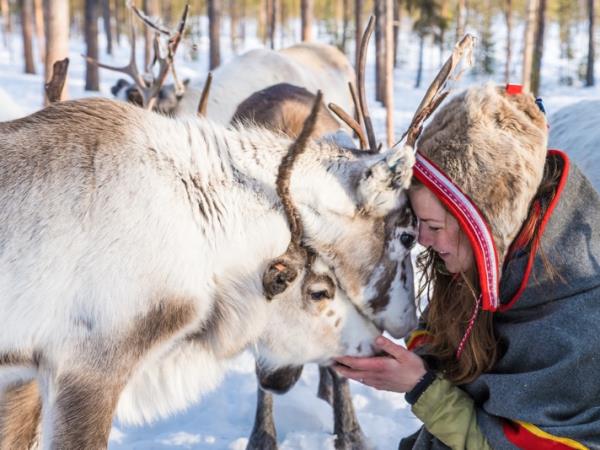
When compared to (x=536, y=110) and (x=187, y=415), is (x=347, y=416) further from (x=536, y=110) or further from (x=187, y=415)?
(x=536, y=110)

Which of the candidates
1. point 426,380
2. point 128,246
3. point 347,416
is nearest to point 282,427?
point 347,416

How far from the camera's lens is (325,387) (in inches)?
122

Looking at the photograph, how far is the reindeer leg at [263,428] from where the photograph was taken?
105 inches

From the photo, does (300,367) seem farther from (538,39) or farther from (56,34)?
(538,39)

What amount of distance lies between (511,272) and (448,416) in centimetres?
44

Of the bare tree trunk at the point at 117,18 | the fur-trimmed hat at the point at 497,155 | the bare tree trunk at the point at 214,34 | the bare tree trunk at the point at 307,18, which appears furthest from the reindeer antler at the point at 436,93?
the bare tree trunk at the point at 117,18

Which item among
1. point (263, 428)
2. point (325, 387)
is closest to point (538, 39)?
point (325, 387)

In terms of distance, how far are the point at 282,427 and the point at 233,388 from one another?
42cm

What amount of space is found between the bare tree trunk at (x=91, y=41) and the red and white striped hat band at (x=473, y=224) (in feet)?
43.0

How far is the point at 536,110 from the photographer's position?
1745 mm

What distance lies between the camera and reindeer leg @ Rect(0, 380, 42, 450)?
6.57 ft

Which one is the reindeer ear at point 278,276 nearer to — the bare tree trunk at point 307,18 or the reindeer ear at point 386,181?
the reindeer ear at point 386,181

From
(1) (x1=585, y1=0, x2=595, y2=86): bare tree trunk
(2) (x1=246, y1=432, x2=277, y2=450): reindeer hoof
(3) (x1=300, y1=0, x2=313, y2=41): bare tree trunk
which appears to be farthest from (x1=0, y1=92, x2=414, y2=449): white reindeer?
(1) (x1=585, y1=0, x2=595, y2=86): bare tree trunk

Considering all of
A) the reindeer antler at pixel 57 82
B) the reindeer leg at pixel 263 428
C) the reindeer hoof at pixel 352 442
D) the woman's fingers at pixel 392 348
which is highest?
the reindeer antler at pixel 57 82
